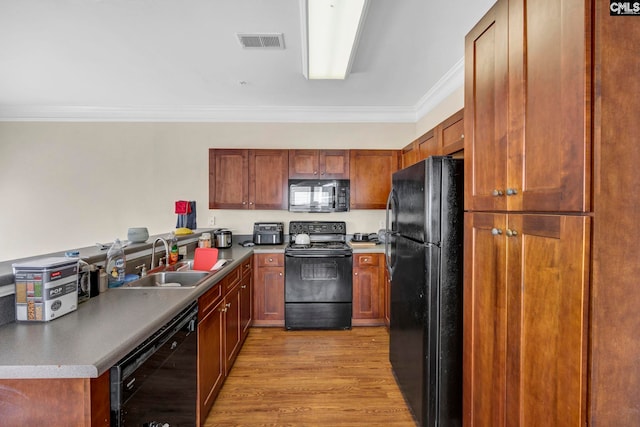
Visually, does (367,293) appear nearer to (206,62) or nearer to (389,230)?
(389,230)

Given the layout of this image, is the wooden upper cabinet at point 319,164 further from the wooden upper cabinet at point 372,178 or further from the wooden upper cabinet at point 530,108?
the wooden upper cabinet at point 530,108

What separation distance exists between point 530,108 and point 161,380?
1.75m

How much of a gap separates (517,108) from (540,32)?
9.0 inches

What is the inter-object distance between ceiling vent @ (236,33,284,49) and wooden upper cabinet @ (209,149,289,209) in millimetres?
1413

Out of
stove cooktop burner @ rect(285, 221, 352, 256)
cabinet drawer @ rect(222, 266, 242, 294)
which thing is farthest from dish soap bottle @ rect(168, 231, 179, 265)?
stove cooktop burner @ rect(285, 221, 352, 256)

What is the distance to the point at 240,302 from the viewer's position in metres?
2.90

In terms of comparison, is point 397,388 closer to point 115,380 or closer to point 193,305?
point 193,305

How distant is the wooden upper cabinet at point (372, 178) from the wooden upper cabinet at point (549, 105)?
2.73m

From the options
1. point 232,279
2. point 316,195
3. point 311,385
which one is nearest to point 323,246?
point 316,195

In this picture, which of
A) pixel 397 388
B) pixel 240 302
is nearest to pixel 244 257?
pixel 240 302

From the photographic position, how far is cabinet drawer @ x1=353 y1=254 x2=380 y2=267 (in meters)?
3.58

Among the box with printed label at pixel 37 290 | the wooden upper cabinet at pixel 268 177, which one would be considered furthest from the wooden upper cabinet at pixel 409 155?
the box with printed label at pixel 37 290

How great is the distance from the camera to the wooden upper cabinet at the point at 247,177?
3.81 metres

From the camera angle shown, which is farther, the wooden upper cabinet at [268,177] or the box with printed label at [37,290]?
the wooden upper cabinet at [268,177]
